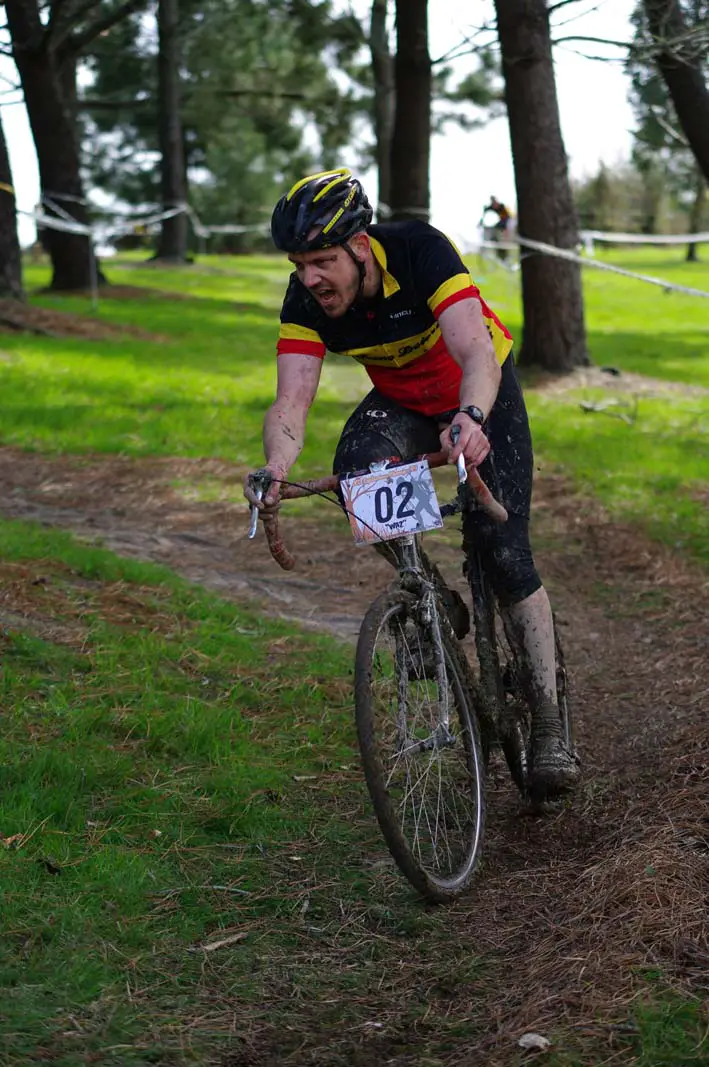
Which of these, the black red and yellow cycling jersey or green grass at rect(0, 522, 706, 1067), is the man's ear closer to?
the black red and yellow cycling jersey

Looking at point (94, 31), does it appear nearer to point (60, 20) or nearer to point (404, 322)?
point (60, 20)

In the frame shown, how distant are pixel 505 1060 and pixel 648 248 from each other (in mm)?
55545

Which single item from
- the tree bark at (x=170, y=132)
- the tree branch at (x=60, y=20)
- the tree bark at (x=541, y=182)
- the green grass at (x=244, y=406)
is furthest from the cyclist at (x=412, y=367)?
the tree bark at (x=170, y=132)

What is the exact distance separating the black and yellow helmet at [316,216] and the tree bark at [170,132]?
29.6 metres

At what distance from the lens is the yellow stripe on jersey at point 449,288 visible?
4082 mm

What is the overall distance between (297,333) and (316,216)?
500 mm

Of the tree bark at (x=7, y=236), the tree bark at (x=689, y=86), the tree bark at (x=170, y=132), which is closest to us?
the tree bark at (x=689, y=86)

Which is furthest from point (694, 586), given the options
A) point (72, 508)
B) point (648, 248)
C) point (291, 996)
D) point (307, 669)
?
point (648, 248)

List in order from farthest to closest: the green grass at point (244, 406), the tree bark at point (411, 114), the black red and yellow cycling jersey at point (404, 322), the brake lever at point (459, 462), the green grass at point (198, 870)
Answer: the tree bark at point (411, 114) < the green grass at point (244, 406) < the black red and yellow cycling jersey at point (404, 322) < the brake lever at point (459, 462) < the green grass at point (198, 870)

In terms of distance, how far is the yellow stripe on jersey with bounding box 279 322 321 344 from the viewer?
171 inches

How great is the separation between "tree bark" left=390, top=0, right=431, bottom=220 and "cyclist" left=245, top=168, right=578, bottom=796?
45.4 feet

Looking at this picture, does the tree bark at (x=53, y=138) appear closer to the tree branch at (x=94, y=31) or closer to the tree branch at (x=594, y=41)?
the tree branch at (x=94, y=31)

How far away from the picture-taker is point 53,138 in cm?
2295

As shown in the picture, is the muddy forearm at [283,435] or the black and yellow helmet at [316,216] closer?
the black and yellow helmet at [316,216]
